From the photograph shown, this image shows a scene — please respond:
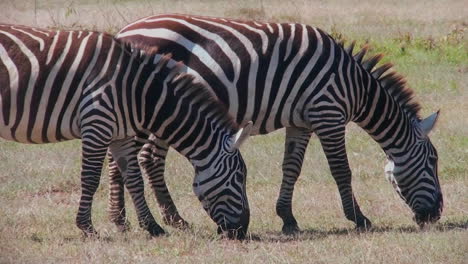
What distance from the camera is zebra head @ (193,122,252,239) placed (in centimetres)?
794

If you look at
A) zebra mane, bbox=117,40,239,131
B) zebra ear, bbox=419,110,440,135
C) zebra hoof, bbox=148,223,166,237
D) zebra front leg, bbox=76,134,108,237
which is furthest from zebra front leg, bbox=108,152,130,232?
zebra ear, bbox=419,110,440,135

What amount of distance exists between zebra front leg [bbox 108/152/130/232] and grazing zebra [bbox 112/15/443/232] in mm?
371

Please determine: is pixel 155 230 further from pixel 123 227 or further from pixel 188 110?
pixel 188 110

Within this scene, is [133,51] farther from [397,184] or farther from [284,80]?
[397,184]

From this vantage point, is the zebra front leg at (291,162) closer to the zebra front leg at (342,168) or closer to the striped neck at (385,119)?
the zebra front leg at (342,168)

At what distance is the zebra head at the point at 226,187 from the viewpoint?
7.94 metres

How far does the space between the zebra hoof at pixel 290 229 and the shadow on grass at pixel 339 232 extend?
0.19 feet

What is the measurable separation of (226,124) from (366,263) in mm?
2022

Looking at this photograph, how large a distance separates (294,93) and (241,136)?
3.34 ft

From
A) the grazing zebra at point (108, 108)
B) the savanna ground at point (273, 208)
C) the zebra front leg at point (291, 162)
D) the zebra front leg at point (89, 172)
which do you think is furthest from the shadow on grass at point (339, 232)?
the zebra front leg at point (89, 172)

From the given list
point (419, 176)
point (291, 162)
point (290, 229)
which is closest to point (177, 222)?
point (290, 229)

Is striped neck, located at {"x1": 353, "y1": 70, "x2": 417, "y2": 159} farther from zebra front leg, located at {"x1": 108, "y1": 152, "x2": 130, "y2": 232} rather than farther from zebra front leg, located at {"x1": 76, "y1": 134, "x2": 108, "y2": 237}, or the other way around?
zebra front leg, located at {"x1": 76, "y1": 134, "x2": 108, "y2": 237}

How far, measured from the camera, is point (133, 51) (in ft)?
26.6

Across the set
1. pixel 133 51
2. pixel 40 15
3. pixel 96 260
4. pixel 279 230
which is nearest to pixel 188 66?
pixel 133 51
